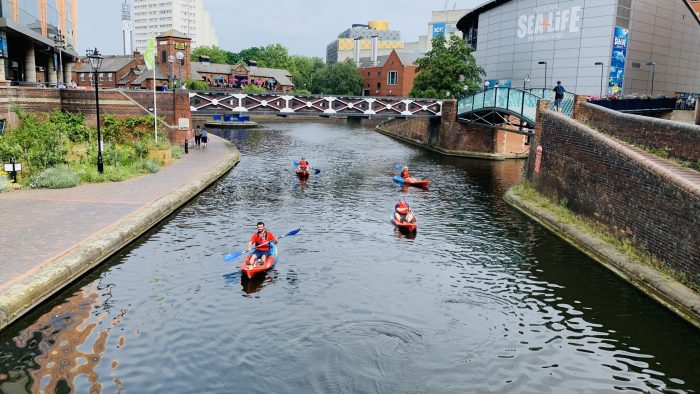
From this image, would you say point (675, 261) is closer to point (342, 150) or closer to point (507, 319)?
point (507, 319)

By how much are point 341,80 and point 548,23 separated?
58.3 metres

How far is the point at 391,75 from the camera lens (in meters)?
103

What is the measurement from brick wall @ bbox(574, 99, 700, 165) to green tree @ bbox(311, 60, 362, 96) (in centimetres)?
8141

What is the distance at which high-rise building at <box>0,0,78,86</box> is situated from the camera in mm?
34438

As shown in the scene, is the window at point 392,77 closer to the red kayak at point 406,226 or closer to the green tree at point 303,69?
the green tree at point 303,69

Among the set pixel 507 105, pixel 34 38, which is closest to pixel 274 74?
pixel 34 38

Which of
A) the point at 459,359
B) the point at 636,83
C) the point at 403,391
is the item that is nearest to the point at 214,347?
the point at 403,391

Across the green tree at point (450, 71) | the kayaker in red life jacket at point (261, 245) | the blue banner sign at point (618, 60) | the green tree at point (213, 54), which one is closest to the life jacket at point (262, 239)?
the kayaker in red life jacket at point (261, 245)

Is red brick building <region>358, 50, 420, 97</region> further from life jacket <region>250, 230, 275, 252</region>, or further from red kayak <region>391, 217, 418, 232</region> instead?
life jacket <region>250, 230, 275, 252</region>

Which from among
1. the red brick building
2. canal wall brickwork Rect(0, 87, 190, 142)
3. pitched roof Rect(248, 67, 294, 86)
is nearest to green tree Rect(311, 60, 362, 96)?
the red brick building

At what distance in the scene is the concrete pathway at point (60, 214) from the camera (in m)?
14.5

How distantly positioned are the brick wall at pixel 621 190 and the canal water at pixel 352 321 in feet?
5.31

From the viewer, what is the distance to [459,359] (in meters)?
11.3

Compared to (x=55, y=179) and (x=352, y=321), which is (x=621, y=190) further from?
(x=55, y=179)
